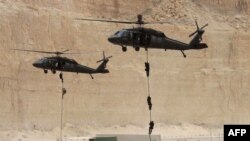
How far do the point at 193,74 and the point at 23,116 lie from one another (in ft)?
62.3

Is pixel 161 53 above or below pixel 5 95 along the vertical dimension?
above

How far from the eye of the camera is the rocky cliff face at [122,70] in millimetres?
53959

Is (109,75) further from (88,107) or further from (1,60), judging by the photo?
(1,60)

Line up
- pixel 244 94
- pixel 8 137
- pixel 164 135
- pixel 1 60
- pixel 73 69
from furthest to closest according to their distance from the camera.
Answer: pixel 244 94 → pixel 164 135 → pixel 1 60 → pixel 8 137 → pixel 73 69

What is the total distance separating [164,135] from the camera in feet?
188

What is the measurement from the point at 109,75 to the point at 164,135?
725 cm

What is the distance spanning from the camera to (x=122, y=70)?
60344 mm

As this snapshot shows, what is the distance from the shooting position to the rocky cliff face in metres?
54.0

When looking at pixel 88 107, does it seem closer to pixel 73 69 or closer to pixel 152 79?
pixel 152 79

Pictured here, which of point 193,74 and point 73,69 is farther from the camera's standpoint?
point 193,74

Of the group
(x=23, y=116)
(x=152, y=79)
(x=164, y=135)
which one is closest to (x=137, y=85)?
(x=152, y=79)

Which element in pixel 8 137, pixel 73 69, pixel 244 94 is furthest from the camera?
pixel 244 94

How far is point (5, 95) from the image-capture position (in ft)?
174

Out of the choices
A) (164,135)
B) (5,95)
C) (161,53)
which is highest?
(161,53)
